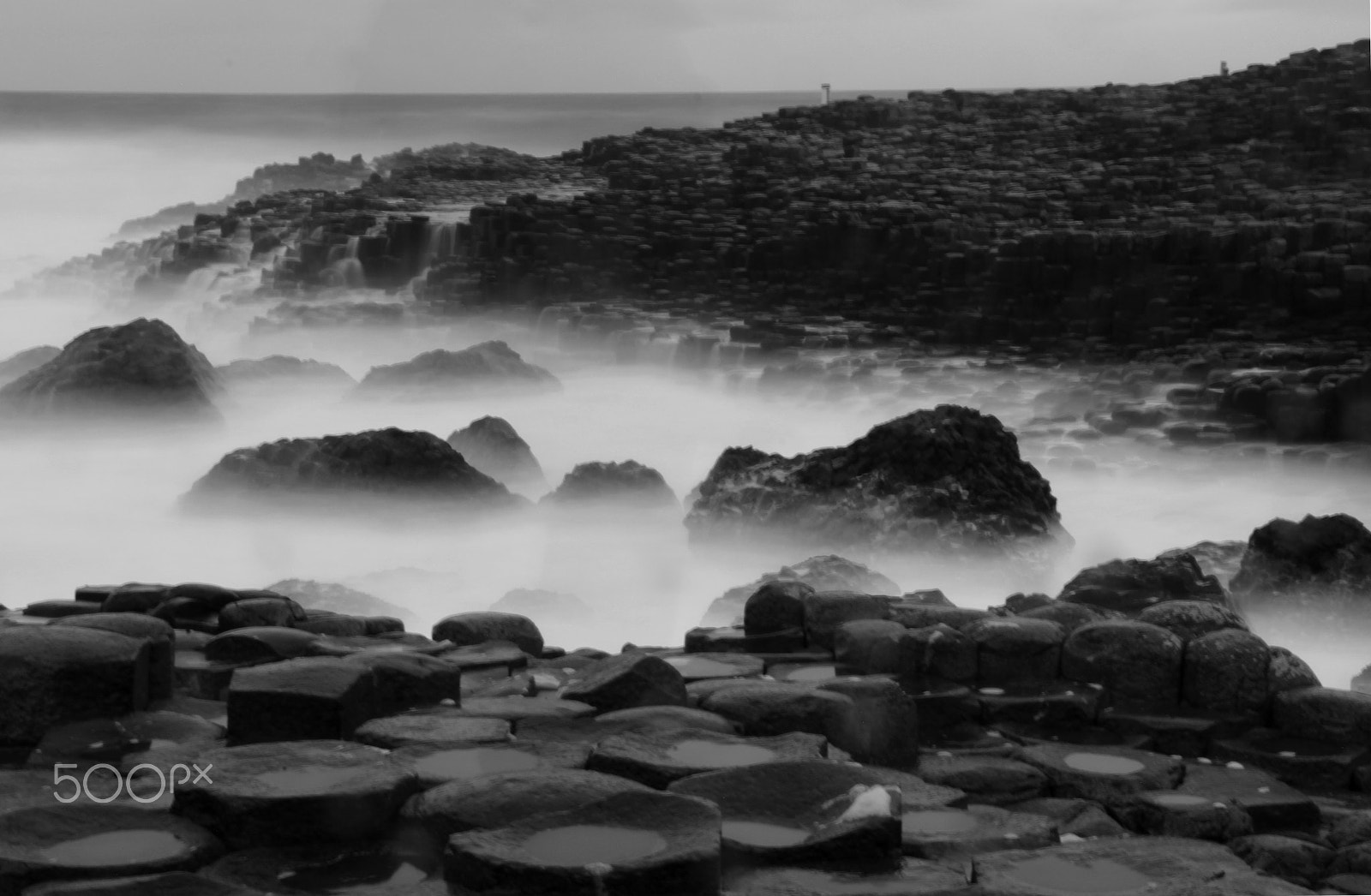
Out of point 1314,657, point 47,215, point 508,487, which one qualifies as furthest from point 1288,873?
point 47,215

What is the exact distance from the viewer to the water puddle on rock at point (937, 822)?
3615mm

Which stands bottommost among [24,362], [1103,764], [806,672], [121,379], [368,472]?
[1103,764]

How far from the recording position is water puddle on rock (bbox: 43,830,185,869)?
3123mm

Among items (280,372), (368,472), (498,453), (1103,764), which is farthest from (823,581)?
(280,372)

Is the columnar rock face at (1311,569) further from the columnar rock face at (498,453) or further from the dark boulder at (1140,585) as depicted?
the columnar rock face at (498,453)

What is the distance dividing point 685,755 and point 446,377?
10643 millimetres

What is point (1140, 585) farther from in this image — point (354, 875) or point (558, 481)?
point (558, 481)

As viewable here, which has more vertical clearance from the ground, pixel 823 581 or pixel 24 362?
pixel 24 362

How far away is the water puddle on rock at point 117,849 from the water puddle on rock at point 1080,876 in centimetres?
173

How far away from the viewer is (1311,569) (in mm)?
7793

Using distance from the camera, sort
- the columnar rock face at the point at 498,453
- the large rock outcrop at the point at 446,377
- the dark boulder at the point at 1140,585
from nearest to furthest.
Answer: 1. the dark boulder at the point at 1140,585
2. the columnar rock face at the point at 498,453
3. the large rock outcrop at the point at 446,377

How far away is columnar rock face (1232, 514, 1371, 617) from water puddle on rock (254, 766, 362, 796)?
552 centimetres

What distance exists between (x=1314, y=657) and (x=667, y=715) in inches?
182

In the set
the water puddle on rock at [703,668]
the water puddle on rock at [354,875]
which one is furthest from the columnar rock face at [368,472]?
the water puddle on rock at [354,875]
